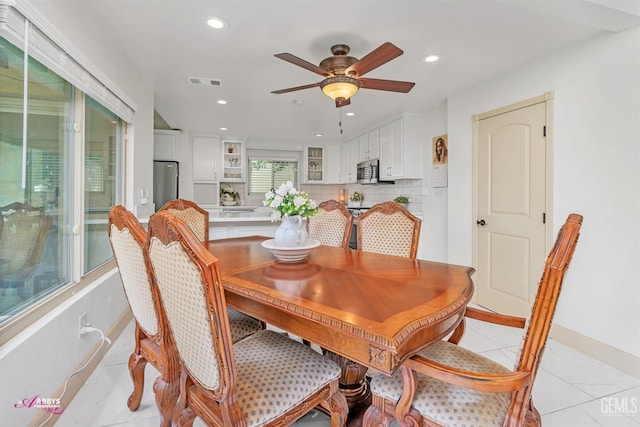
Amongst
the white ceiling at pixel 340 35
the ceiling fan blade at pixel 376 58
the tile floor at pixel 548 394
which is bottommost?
the tile floor at pixel 548 394

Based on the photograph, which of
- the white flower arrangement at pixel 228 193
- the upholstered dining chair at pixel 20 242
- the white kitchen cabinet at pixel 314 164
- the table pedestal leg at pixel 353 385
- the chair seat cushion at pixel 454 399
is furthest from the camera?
the white kitchen cabinet at pixel 314 164

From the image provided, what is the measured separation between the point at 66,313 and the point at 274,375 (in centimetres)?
135

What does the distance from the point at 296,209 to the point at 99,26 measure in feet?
6.12

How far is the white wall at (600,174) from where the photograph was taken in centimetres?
209

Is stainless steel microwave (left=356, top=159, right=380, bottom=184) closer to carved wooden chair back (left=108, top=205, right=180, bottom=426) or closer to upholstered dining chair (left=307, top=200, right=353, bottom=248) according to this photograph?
upholstered dining chair (left=307, top=200, right=353, bottom=248)

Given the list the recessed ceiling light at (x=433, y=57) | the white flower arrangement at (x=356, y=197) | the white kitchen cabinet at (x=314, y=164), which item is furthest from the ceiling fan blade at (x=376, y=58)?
the white kitchen cabinet at (x=314, y=164)

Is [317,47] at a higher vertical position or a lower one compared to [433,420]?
higher

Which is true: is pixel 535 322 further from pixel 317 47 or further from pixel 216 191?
pixel 216 191

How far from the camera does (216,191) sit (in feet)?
19.7

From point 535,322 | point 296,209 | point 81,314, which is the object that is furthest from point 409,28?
point 81,314

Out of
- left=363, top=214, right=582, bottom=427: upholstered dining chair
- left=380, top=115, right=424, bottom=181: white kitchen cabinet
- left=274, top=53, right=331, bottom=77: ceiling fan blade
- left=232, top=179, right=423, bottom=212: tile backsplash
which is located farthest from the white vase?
left=232, top=179, right=423, bottom=212: tile backsplash

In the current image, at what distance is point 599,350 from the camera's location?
2240mm

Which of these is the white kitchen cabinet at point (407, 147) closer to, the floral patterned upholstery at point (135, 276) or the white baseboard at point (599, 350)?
the white baseboard at point (599, 350)

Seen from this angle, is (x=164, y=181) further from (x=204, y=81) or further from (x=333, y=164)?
(x=333, y=164)
